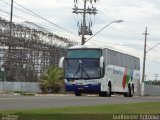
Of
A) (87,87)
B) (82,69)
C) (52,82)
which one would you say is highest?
(82,69)

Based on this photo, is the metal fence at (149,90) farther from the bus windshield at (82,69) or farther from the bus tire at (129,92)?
the bus windshield at (82,69)

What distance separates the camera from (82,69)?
3981cm

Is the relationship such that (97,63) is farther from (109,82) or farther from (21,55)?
(21,55)

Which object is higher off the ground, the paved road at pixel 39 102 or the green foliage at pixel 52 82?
the green foliage at pixel 52 82

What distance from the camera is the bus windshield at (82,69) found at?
131 ft

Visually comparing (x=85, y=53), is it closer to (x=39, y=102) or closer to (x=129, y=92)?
(x=129, y=92)

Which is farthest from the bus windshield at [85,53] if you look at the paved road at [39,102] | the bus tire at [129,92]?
the paved road at [39,102]

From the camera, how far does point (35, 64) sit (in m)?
83.9

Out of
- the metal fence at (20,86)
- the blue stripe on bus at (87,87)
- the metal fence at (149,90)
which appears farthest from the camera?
the metal fence at (149,90)

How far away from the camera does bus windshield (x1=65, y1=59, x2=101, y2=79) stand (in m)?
39.8

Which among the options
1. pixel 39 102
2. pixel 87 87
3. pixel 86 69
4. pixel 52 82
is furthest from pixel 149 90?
pixel 39 102

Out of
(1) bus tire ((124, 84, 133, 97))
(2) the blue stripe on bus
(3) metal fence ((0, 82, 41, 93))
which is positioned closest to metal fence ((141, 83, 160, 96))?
(3) metal fence ((0, 82, 41, 93))

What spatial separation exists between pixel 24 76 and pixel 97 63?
1648 inches

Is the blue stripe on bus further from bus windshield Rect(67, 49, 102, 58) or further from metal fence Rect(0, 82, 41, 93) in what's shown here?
metal fence Rect(0, 82, 41, 93)
